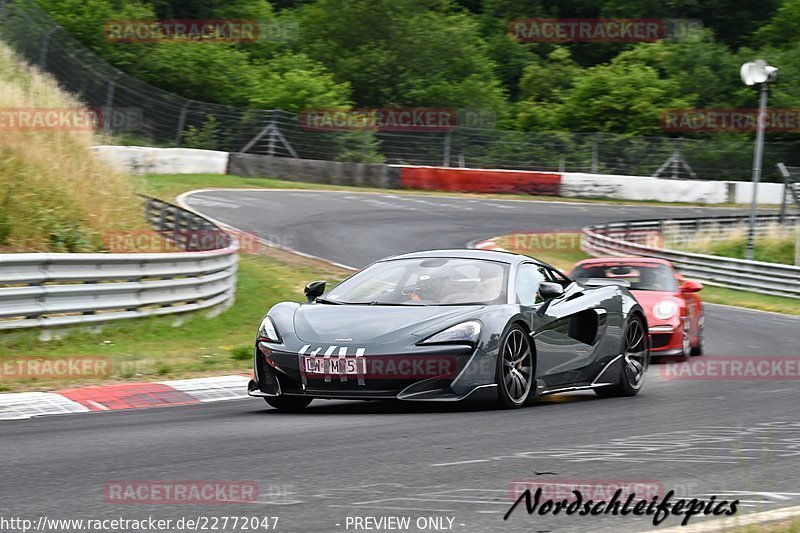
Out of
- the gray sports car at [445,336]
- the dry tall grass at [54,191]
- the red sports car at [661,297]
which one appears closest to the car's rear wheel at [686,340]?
the red sports car at [661,297]

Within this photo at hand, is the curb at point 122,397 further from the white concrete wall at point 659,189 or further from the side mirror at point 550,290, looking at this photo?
the white concrete wall at point 659,189

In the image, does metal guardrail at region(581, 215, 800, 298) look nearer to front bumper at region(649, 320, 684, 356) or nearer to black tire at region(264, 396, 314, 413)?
front bumper at region(649, 320, 684, 356)

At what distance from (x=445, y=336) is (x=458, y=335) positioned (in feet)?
0.30

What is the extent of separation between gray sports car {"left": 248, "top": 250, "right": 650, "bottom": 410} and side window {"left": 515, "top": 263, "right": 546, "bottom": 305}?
11mm

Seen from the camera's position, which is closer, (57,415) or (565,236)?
(57,415)

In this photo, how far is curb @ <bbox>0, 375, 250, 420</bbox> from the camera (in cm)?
911

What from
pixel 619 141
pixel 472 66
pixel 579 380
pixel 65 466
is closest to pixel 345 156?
pixel 619 141

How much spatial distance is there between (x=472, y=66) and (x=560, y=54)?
806 cm

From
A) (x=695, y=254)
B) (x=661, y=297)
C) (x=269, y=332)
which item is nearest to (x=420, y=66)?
(x=695, y=254)

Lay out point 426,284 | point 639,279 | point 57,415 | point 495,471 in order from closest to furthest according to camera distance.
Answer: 1. point 495,471
2. point 57,415
3. point 426,284
4. point 639,279

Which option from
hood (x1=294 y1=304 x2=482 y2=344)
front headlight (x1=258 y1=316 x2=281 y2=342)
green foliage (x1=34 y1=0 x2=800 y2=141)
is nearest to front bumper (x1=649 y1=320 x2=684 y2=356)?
hood (x1=294 y1=304 x2=482 y2=344)

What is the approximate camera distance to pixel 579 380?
991cm

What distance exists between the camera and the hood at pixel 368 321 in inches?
335

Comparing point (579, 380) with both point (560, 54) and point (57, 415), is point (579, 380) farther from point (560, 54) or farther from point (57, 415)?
point (560, 54)
